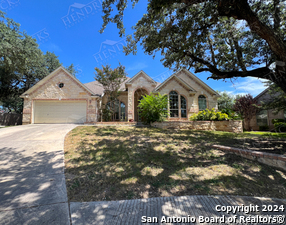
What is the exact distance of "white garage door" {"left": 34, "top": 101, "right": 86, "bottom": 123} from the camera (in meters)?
13.8

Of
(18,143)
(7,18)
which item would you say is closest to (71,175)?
(18,143)

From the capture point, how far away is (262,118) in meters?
17.9

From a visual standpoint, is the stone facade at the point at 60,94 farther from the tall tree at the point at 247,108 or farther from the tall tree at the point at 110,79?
the tall tree at the point at 247,108

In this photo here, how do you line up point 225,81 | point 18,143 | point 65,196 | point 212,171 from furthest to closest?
point 225,81
point 18,143
point 212,171
point 65,196

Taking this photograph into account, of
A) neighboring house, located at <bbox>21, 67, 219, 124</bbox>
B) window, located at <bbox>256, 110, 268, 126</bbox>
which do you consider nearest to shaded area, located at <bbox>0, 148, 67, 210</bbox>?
neighboring house, located at <bbox>21, 67, 219, 124</bbox>

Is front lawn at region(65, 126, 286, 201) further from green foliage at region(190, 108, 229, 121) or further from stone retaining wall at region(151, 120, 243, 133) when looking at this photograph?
green foliage at region(190, 108, 229, 121)

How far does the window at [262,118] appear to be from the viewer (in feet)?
58.3

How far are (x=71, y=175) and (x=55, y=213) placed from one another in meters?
1.40

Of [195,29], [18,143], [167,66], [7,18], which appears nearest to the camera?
[18,143]

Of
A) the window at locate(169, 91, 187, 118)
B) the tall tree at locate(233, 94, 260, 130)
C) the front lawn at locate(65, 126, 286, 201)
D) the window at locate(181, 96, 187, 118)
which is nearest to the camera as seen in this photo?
the front lawn at locate(65, 126, 286, 201)

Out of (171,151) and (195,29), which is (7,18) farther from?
(171,151)

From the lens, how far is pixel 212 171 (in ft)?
12.4

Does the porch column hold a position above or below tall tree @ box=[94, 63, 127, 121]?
below

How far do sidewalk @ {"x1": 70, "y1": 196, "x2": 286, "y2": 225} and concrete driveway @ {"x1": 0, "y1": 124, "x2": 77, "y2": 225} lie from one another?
355mm
